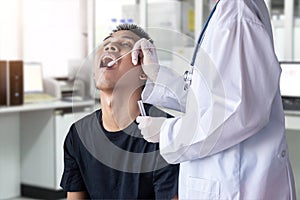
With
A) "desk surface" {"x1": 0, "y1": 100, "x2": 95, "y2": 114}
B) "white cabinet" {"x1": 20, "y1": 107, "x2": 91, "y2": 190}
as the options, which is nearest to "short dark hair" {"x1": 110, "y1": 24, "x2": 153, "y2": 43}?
"desk surface" {"x1": 0, "y1": 100, "x2": 95, "y2": 114}

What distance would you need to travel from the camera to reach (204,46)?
1219mm

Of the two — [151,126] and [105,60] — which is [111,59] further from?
[151,126]

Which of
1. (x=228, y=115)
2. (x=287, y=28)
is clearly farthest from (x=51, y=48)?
(x=228, y=115)

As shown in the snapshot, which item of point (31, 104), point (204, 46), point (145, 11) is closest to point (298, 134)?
point (145, 11)

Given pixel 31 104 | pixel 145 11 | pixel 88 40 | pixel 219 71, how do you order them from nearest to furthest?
pixel 219 71, pixel 31 104, pixel 145 11, pixel 88 40

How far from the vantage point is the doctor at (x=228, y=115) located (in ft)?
3.86

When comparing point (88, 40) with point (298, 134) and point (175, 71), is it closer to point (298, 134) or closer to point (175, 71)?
point (298, 134)

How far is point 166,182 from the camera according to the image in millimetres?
1353

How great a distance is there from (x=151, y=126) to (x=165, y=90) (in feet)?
0.47

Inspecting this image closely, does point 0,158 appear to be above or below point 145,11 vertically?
below

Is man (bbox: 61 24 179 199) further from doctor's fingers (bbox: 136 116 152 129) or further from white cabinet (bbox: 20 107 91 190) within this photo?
white cabinet (bbox: 20 107 91 190)

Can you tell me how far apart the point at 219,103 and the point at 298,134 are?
2.35 metres

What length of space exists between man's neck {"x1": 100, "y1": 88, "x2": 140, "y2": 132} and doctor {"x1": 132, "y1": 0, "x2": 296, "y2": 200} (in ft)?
0.15

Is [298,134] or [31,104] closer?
[298,134]
